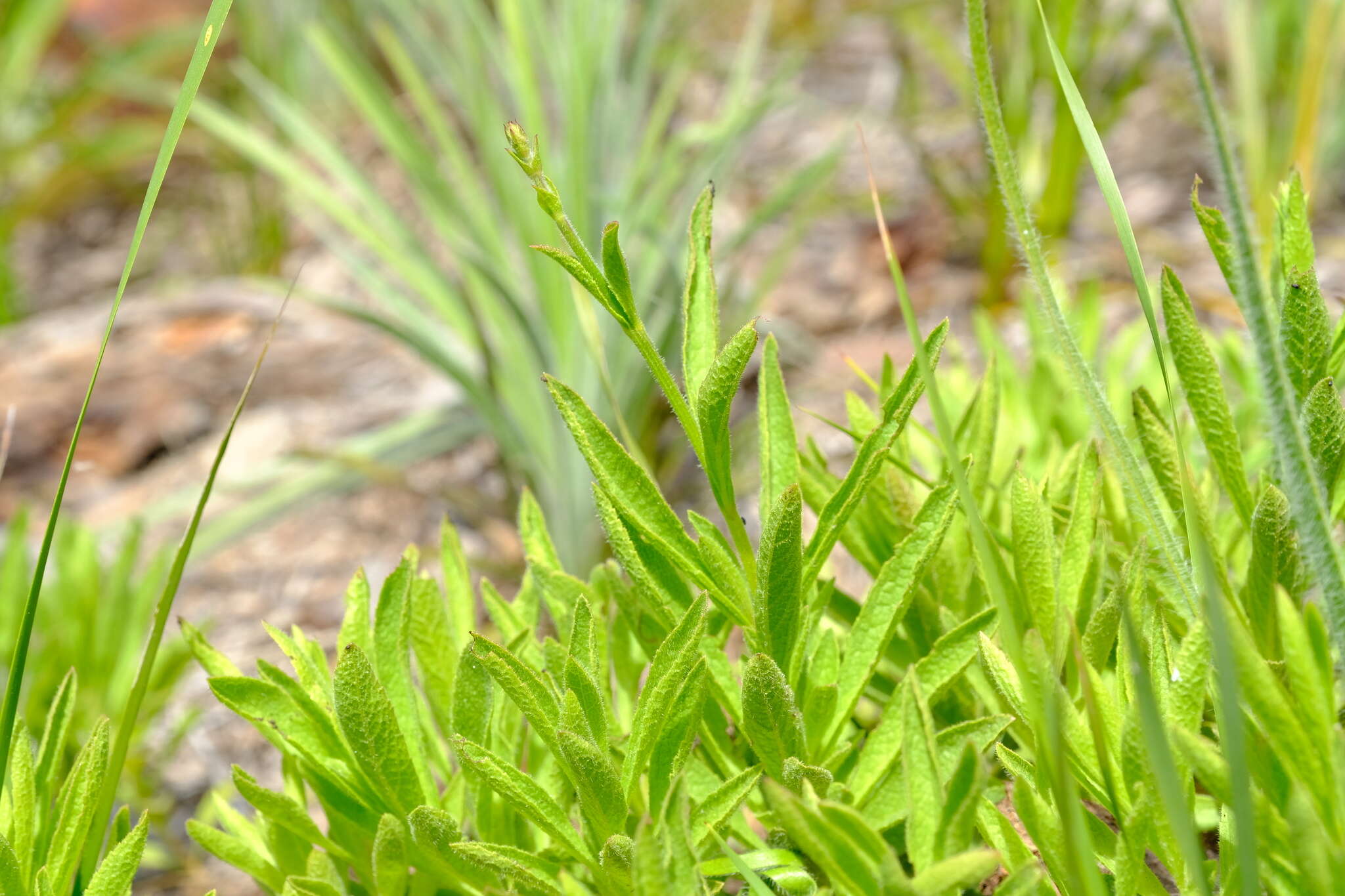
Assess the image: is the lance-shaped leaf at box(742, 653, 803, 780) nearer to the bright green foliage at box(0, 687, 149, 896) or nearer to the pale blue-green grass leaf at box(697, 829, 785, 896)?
the pale blue-green grass leaf at box(697, 829, 785, 896)

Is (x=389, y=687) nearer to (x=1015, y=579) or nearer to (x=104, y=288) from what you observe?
(x=1015, y=579)

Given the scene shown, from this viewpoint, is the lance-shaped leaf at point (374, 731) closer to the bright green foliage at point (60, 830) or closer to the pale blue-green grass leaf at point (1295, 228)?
the bright green foliage at point (60, 830)

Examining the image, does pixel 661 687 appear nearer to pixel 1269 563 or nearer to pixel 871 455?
pixel 871 455

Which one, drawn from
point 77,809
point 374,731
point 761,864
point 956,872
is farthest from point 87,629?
point 956,872

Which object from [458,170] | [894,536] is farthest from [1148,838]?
[458,170]

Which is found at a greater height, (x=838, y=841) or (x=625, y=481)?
(x=625, y=481)

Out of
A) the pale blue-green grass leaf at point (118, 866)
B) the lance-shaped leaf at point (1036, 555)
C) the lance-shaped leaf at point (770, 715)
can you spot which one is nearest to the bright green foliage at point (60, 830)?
the pale blue-green grass leaf at point (118, 866)
